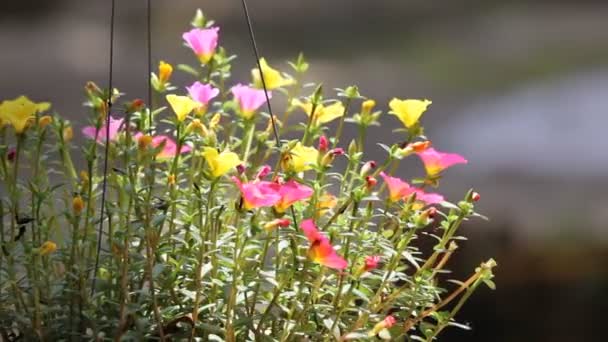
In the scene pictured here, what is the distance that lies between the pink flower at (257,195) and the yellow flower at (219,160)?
2cm

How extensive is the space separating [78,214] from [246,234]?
6.5 inches

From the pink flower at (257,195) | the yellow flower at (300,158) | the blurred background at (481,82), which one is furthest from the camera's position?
the blurred background at (481,82)

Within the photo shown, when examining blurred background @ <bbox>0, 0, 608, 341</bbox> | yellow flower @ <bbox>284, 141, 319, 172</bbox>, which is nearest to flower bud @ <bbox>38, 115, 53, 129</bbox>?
yellow flower @ <bbox>284, 141, 319, 172</bbox>

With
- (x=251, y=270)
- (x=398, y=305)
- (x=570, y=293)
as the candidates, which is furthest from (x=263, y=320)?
(x=570, y=293)

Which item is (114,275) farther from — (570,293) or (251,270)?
(570,293)

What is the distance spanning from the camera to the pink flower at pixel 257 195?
704mm

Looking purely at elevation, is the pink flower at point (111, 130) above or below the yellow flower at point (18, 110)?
below

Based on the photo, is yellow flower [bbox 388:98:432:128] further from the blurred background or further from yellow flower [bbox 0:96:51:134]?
the blurred background

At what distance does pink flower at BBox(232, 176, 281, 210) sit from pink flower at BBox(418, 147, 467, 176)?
176 millimetres

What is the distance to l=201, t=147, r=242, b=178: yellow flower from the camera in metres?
0.72

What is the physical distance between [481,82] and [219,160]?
1.03 m

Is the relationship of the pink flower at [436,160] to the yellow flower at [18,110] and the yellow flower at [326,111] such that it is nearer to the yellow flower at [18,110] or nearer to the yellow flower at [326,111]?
the yellow flower at [326,111]

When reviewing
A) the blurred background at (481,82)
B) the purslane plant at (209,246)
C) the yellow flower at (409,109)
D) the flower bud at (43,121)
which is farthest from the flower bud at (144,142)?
the blurred background at (481,82)

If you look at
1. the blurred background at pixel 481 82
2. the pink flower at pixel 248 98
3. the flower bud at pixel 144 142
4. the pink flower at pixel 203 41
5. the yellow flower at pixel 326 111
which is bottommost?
the blurred background at pixel 481 82
